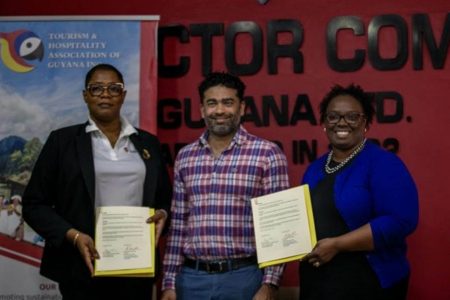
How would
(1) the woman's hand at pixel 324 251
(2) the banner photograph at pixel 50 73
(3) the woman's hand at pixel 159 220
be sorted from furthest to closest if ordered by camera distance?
(2) the banner photograph at pixel 50 73 < (3) the woman's hand at pixel 159 220 < (1) the woman's hand at pixel 324 251

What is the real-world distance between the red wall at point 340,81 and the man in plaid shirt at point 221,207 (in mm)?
1160

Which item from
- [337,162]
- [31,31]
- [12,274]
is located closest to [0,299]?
[12,274]

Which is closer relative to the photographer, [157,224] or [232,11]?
[157,224]

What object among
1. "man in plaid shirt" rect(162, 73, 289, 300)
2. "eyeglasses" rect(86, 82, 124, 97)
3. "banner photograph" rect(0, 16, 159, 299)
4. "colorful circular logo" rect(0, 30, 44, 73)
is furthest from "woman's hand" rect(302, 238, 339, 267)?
"colorful circular logo" rect(0, 30, 44, 73)

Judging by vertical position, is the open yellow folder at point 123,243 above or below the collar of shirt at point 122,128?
below

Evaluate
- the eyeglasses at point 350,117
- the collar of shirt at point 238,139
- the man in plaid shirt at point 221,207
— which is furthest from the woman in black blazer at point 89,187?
the eyeglasses at point 350,117

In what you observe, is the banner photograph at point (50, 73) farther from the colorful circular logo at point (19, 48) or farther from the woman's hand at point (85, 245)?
the woman's hand at point (85, 245)

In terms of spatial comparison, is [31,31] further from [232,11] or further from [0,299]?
[0,299]

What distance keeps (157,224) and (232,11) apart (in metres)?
1.74

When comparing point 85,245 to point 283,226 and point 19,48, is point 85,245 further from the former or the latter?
point 19,48

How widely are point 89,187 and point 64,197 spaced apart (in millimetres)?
137

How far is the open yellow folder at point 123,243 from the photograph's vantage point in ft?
8.52

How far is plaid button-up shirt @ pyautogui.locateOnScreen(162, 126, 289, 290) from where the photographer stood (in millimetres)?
2631

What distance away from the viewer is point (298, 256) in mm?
2455
